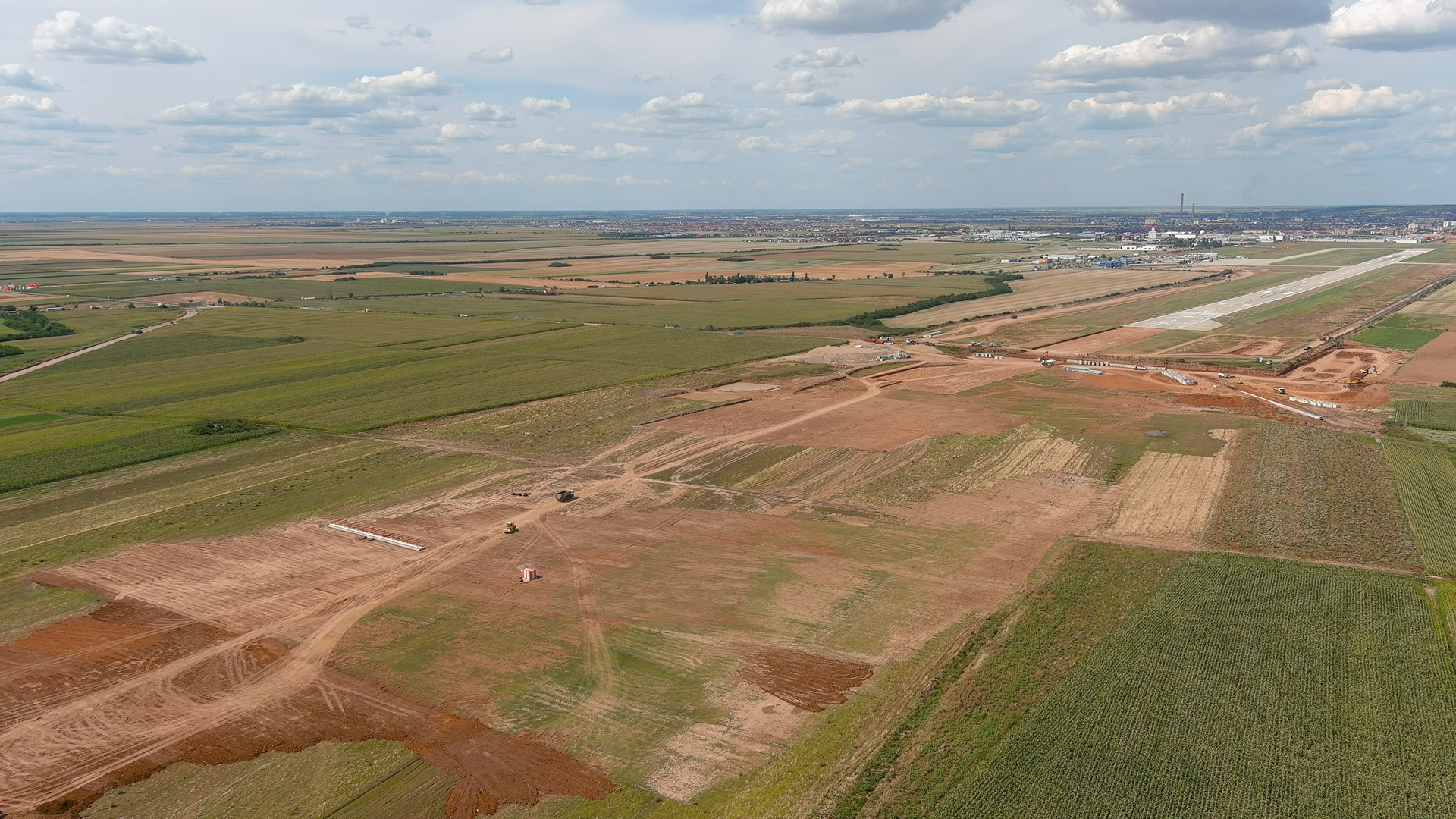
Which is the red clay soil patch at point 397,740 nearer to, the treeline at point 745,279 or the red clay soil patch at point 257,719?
the red clay soil patch at point 257,719

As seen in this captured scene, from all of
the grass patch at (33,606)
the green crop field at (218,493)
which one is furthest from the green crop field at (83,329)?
the grass patch at (33,606)

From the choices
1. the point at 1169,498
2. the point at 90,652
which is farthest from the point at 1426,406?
the point at 90,652

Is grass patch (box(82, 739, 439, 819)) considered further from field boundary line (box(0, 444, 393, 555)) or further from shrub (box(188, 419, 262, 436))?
shrub (box(188, 419, 262, 436))

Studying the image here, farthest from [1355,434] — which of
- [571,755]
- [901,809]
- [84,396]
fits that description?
[84,396]

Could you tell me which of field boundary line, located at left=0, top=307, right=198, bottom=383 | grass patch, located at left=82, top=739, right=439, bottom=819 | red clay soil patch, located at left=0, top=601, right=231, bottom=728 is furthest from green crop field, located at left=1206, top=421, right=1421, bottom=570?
field boundary line, located at left=0, top=307, right=198, bottom=383

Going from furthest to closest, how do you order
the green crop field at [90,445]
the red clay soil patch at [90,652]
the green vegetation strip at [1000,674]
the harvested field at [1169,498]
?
the green crop field at [90,445]
the harvested field at [1169,498]
the red clay soil patch at [90,652]
the green vegetation strip at [1000,674]
